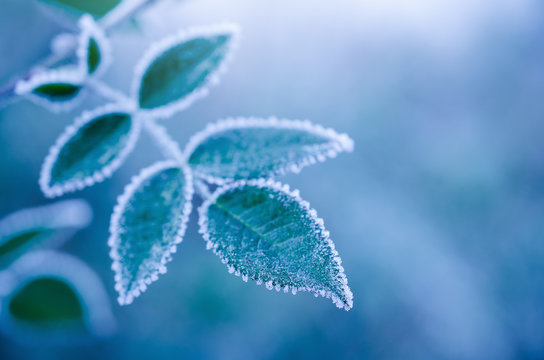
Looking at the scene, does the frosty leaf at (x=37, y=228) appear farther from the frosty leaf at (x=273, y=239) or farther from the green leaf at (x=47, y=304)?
the frosty leaf at (x=273, y=239)

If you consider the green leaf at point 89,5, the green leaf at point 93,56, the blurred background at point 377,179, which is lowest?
the green leaf at point 93,56

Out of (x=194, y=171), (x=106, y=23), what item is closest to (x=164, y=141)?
(x=194, y=171)

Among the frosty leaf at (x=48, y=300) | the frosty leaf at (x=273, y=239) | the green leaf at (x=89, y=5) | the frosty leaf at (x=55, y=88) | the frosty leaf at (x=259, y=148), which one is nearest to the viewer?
the frosty leaf at (x=273, y=239)

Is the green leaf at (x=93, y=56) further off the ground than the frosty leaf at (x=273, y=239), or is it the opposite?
the green leaf at (x=93, y=56)

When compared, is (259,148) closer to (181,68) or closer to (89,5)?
(181,68)

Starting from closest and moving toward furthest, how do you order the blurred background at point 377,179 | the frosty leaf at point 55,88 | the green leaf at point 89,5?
the frosty leaf at point 55,88 < the green leaf at point 89,5 < the blurred background at point 377,179

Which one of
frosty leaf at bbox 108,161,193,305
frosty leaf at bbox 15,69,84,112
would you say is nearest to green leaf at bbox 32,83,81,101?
frosty leaf at bbox 15,69,84,112

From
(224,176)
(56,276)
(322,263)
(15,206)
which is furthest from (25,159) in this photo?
(322,263)

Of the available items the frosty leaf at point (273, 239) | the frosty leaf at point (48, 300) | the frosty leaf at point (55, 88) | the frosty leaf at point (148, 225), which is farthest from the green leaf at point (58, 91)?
the frosty leaf at point (48, 300)
